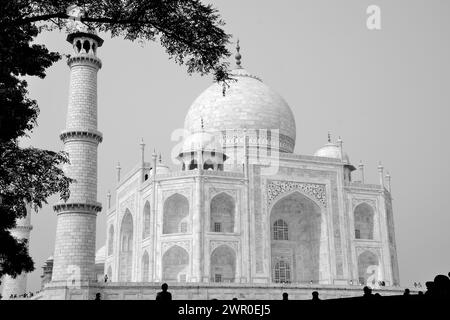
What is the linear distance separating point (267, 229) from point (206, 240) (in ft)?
9.95

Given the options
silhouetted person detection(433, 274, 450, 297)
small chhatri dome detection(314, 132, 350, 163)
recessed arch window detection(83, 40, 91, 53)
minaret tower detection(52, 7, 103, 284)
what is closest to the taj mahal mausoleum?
small chhatri dome detection(314, 132, 350, 163)

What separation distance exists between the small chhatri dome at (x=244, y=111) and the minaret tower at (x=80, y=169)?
14.0m

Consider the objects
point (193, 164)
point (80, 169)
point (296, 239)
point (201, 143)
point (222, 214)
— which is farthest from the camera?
point (193, 164)

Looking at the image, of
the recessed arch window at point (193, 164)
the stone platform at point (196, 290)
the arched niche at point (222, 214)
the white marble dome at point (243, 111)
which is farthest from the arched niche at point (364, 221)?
the recessed arch window at point (193, 164)

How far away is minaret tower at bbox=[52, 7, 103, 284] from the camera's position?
1852 cm

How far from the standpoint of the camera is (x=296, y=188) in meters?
29.2

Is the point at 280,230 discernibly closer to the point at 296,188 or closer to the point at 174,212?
the point at 296,188

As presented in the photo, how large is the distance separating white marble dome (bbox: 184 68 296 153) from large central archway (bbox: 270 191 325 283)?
4779mm

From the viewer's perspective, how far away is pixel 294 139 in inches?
1398

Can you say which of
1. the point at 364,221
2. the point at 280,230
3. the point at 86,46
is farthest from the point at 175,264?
the point at 86,46

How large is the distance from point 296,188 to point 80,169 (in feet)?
43.0

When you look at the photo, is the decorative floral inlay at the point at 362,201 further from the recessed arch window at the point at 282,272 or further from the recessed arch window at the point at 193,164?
the recessed arch window at the point at 193,164
